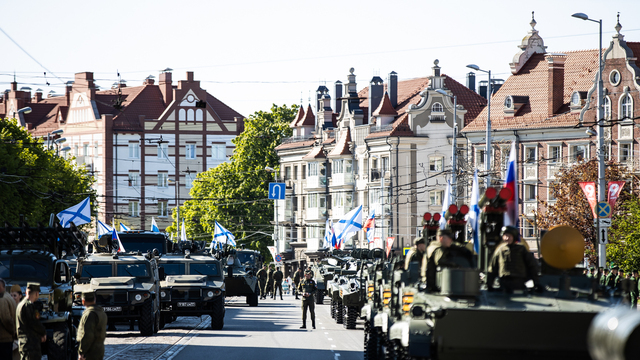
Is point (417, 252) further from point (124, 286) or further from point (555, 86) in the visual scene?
point (555, 86)

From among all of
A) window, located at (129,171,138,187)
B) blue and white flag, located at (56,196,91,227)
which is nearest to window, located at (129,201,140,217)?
window, located at (129,171,138,187)

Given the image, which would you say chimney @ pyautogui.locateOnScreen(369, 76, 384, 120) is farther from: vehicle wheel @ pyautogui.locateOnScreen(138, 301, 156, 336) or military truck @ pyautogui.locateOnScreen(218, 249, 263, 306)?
vehicle wheel @ pyautogui.locateOnScreen(138, 301, 156, 336)

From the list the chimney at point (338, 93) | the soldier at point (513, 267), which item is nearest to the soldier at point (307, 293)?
the soldier at point (513, 267)

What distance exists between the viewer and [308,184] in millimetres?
88625

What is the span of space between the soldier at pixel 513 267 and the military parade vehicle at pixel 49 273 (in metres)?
7.52

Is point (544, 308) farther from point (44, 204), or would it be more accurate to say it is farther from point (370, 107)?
point (370, 107)

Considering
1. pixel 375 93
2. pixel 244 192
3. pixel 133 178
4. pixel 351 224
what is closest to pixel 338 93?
pixel 375 93

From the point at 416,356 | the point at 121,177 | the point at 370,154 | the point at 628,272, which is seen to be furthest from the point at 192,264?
the point at 121,177

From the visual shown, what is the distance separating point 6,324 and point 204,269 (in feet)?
52.7

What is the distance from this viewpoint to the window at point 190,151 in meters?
107

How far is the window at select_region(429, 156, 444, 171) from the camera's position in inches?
3027

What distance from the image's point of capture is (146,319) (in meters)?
25.2

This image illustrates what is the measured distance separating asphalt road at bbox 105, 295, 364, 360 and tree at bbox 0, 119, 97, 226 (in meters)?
17.1

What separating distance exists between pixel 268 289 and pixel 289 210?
120ft
